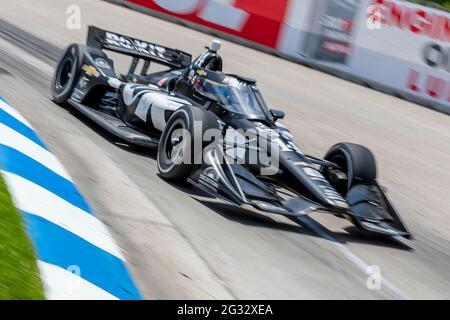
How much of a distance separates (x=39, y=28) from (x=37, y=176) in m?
11.1

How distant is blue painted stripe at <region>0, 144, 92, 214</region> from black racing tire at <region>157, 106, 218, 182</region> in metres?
1.29

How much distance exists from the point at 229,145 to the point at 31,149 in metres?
1.78

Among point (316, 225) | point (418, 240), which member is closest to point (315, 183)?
point (316, 225)

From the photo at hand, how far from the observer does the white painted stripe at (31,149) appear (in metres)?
6.85

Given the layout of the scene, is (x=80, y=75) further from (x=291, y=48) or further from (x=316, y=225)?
(x=291, y=48)

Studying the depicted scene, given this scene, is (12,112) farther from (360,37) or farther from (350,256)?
(360,37)

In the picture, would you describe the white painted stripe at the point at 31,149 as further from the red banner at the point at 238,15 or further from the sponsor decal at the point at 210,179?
the red banner at the point at 238,15

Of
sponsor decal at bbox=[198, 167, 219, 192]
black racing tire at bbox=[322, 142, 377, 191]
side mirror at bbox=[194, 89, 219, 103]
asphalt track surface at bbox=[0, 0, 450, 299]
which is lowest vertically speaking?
asphalt track surface at bbox=[0, 0, 450, 299]

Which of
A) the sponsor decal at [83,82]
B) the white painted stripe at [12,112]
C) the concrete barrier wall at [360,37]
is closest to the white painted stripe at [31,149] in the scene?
the white painted stripe at [12,112]

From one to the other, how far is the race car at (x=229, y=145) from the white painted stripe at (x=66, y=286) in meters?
2.42

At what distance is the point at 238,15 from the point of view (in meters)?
20.1

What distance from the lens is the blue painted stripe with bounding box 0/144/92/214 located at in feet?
20.2

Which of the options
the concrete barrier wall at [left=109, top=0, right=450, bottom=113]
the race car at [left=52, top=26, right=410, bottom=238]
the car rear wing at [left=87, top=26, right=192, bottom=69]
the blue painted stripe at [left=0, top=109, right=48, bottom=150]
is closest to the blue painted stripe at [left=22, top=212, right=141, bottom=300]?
the race car at [left=52, top=26, right=410, bottom=238]

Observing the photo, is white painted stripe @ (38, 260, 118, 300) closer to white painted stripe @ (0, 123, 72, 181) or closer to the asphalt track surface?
the asphalt track surface
